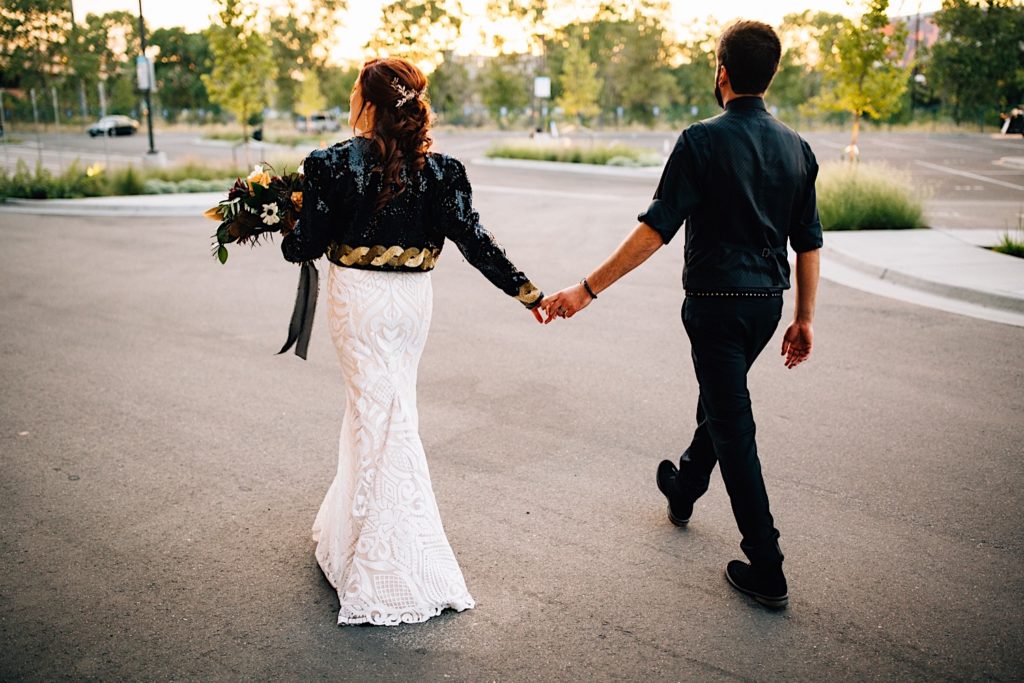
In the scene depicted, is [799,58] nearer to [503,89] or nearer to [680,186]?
[503,89]

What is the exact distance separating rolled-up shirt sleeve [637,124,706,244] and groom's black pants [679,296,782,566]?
1.21 feet

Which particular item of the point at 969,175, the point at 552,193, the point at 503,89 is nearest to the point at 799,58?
the point at 503,89

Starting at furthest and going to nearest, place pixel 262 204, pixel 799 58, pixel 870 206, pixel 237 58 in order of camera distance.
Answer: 1. pixel 799 58
2. pixel 237 58
3. pixel 870 206
4. pixel 262 204

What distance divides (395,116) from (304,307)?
1.12 meters

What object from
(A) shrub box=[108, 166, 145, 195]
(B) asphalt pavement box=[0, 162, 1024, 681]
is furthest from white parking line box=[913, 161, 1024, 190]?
(A) shrub box=[108, 166, 145, 195]

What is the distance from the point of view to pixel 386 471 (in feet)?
11.8

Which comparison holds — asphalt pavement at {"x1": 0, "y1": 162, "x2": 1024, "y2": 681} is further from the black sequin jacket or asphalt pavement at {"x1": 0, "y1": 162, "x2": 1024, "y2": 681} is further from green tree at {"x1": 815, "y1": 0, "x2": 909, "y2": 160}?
green tree at {"x1": 815, "y1": 0, "x2": 909, "y2": 160}

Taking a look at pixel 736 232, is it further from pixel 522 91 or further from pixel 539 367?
pixel 522 91

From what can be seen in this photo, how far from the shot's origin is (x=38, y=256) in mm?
12148

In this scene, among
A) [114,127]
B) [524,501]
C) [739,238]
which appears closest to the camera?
[739,238]

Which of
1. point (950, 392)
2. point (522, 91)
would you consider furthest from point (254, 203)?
point (522, 91)

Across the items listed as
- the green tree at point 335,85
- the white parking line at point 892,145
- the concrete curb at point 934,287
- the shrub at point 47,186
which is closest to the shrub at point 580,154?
the shrub at point 47,186

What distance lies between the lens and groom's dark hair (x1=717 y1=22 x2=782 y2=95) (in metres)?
3.50

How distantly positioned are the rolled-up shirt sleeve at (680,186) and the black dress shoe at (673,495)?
1.41m
